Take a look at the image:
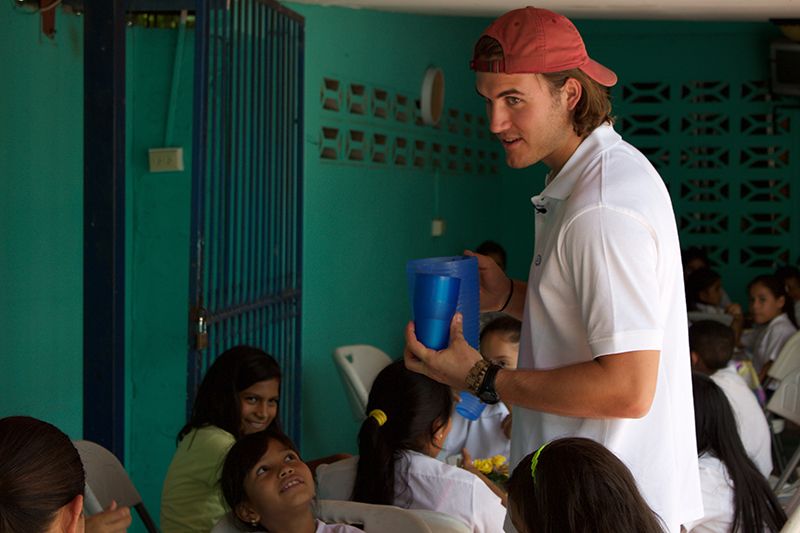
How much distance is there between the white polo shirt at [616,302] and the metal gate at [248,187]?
1.80m

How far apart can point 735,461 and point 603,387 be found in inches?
55.2

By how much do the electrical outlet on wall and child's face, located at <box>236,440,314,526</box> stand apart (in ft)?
5.99

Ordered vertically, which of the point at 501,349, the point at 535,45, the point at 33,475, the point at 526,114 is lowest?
the point at 501,349

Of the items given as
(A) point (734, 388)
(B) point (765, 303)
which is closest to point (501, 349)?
(A) point (734, 388)

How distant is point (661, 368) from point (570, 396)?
0.19m

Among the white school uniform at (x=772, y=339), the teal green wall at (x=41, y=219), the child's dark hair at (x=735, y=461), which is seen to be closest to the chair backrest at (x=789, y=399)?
the white school uniform at (x=772, y=339)

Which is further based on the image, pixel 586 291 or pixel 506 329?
pixel 506 329

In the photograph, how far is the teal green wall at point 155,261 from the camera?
4.30m

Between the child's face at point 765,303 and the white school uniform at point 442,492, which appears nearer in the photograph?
the white school uniform at point 442,492

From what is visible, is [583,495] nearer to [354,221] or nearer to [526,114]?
[526,114]

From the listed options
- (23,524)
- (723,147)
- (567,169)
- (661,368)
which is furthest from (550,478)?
(723,147)

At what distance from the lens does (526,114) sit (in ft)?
6.09

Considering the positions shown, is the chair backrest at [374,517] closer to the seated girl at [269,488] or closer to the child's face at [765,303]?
the seated girl at [269,488]

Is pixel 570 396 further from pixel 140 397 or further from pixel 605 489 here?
pixel 140 397
